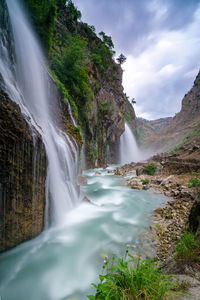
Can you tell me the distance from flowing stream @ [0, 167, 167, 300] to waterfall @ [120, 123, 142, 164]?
2862cm

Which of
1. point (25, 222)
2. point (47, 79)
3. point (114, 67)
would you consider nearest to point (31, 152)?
point (25, 222)

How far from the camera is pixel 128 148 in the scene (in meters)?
38.1

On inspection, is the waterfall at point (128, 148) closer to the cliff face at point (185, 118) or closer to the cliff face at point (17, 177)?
the cliff face at point (185, 118)

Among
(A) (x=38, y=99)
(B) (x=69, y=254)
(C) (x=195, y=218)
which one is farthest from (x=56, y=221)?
(A) (x=38, y=99)

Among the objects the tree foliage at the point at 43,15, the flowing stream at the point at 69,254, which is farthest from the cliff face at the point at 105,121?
the flowing stream at the point at 69,254

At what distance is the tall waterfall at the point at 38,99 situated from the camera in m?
4.28

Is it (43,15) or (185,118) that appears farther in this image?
(185,118)

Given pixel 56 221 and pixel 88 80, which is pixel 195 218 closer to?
pixel 56 221

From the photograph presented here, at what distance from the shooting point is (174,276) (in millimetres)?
1576

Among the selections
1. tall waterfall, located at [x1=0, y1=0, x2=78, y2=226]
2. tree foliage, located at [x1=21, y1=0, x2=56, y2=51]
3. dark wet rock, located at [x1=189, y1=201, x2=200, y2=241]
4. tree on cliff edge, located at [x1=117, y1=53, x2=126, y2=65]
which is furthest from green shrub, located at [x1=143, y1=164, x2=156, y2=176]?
tree on cliff edge, located at [x1=117, y1=53, x2=126, y2=65]

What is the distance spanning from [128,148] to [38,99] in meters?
33.8

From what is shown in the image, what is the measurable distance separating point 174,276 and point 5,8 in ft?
28.2

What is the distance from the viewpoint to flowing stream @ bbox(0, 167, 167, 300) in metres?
2.33

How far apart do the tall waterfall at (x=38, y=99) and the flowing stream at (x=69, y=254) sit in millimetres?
716
